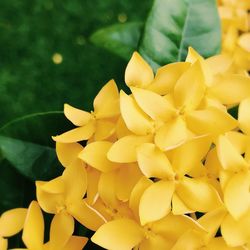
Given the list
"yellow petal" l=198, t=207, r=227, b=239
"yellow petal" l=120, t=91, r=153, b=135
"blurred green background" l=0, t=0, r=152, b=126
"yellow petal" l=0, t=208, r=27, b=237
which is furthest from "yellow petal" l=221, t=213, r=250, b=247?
"blurred green background" l=0, t=0, r=152, b=126

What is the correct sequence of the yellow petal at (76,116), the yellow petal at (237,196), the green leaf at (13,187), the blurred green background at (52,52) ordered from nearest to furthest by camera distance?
the yellow petal at (237,196) → the yellow petal at (76,116) → the green leaf at (13,187) → the blurred green background at (52,52)

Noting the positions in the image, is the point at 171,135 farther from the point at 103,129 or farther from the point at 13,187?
the point at 13,187

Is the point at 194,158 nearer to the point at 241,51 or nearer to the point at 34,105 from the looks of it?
the point at 241,51

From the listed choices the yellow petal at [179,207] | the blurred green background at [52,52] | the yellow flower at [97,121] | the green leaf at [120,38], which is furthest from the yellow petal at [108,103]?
the blurred green background at [52,52]

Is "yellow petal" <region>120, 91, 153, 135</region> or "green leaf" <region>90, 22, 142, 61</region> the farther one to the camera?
"green leaf" <region>90, 22, 142, 61</region>

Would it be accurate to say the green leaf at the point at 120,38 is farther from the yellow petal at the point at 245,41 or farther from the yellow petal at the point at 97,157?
the yellow petal at the point at 97,157

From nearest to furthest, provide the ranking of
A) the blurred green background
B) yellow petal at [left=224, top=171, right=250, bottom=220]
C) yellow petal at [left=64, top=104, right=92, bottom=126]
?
1. yellow petal at [left=224, top=171, right=250, bottom=220]
2. yellow petal at [left=64, top=104, right=92, bottom=126]
3. the blurred green background

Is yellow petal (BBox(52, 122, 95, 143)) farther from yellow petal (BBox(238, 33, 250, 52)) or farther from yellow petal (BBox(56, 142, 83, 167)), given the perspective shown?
yellow petal (BBox(238, 33, 250, 52))
